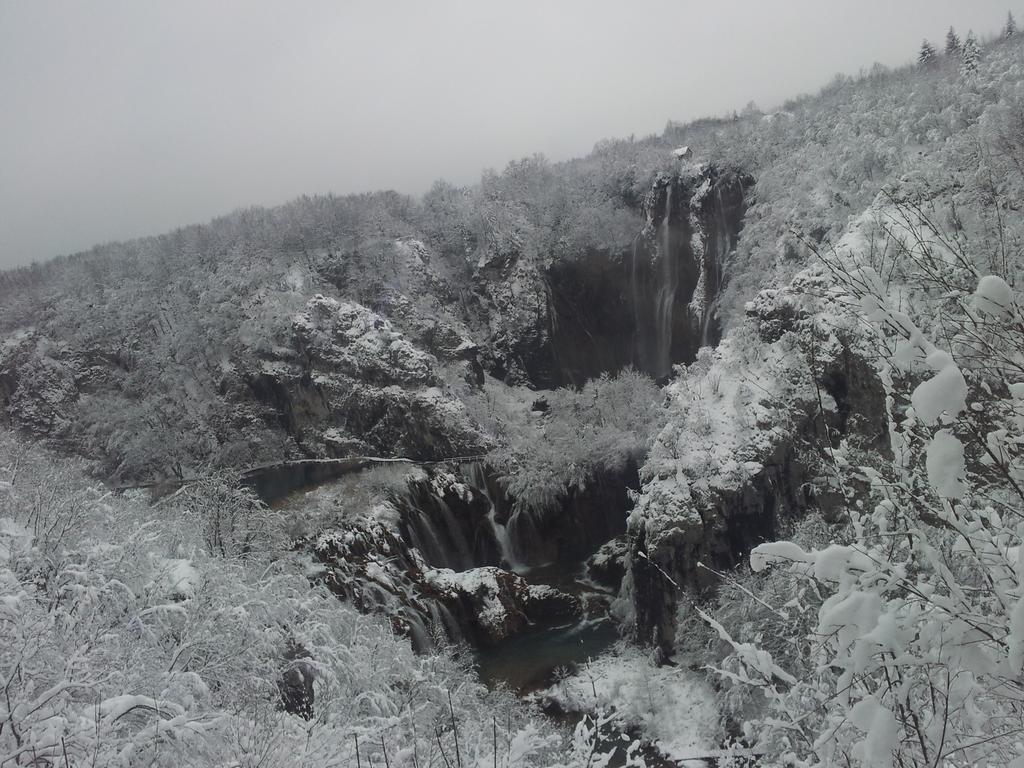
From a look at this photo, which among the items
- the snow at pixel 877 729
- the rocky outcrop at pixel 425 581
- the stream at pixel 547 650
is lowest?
the stream at pixel 547 650

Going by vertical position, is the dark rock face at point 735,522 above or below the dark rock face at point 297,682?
below

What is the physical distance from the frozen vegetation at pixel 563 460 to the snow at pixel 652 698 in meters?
0.16

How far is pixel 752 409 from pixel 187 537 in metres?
17.8

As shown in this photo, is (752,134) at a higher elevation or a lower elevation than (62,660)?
higher

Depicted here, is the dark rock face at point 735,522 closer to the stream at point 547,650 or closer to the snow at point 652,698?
the snow at point 652,698

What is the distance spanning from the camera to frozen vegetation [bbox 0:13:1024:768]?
2920 millimetres

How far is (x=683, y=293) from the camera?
41969 mm

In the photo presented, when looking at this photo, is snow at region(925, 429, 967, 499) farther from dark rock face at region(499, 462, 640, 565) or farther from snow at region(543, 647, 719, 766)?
dark rock face at region(499, 462, 640, 565)

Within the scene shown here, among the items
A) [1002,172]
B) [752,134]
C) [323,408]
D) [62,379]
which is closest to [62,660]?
[1002,172]

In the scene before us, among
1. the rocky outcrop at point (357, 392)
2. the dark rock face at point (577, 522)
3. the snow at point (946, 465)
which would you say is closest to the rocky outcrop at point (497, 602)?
the dark rock face at point (577, 522)

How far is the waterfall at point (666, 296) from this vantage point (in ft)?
140

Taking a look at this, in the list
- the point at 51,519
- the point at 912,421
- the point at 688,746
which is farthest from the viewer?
the point at 688,746

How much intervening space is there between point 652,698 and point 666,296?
3080 cm

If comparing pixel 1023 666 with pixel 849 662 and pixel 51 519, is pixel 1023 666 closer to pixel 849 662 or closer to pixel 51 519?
pixel 849 662
